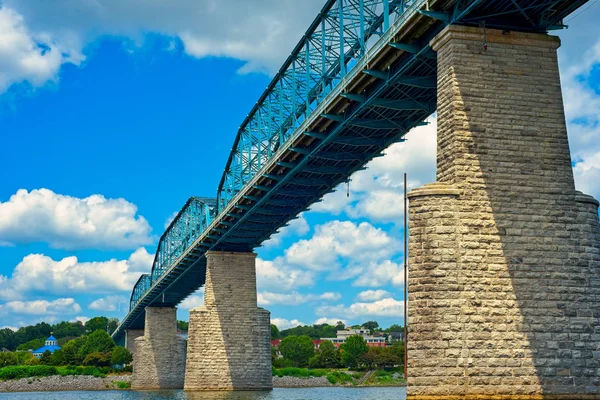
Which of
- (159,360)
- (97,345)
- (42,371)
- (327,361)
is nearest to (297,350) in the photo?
(327,361)

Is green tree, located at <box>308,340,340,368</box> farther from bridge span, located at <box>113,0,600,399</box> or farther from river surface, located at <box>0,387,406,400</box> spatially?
bridge span, located at <box>113,0,600,399</box>

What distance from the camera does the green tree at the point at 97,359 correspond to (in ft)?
385

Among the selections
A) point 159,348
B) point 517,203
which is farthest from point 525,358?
point 159,348

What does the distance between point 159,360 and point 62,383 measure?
19.4 m

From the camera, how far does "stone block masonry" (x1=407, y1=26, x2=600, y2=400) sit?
69.4 ft

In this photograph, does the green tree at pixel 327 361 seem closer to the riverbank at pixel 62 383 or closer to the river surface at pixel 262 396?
the riverbank at pixel 62 383

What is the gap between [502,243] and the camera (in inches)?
880

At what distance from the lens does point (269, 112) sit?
50344 mm

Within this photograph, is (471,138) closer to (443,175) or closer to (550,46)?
(443,175)

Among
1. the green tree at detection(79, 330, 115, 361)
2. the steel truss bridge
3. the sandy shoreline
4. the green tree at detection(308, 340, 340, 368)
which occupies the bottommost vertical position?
the sandy shoreline

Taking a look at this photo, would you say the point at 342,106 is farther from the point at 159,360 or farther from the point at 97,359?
the point at 97,359

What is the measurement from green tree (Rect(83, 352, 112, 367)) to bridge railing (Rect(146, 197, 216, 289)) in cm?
2005

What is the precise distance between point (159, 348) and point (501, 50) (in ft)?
233

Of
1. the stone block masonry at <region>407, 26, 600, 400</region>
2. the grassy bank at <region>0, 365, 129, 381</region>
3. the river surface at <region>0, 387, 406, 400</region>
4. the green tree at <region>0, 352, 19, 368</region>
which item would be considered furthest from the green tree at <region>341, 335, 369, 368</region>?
the stone block masonry at <region>407, 26, 600, 400</region>
